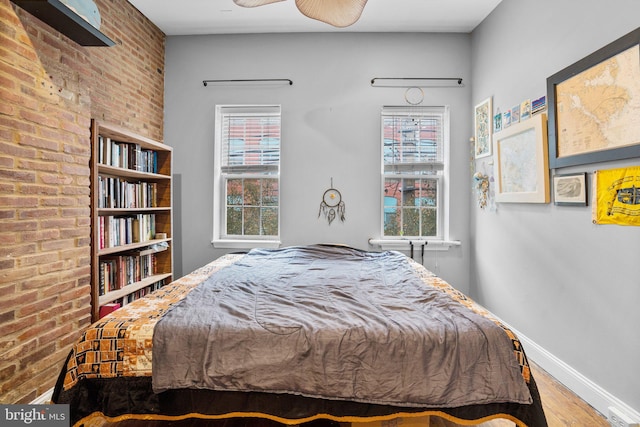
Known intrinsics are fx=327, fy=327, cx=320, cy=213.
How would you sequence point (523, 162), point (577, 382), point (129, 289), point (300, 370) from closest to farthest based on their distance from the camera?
point (300, 370) < point (577, 382) < point (523, 162) < point (129, 289)

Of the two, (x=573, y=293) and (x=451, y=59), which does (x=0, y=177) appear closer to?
(x=573, y=293)

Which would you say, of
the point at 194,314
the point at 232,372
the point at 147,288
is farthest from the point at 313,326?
the point at 147,288

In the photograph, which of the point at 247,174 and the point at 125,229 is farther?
the point at 247,174

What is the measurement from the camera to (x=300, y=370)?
50.6 inches

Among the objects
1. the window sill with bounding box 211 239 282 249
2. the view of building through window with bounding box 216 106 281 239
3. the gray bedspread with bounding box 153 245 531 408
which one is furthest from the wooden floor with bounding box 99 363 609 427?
the view of building through window with bounding box 216 106 281 239

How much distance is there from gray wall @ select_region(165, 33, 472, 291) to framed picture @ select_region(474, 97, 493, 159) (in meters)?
0.18

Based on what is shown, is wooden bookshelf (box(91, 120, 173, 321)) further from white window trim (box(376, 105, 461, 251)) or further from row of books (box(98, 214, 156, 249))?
white window trim (box(376, 105, 461, 251))

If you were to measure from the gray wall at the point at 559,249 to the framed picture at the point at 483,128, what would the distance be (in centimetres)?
10

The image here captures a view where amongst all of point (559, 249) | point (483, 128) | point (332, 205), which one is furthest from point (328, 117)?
point (559, 249)

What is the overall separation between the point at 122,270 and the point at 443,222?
3017 millimetres

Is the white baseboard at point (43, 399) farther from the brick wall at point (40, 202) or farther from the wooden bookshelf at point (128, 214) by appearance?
the wooden bookshelf at point (128, 214)

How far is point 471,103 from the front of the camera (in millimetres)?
3373

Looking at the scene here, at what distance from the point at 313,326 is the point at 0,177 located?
1.72 metres

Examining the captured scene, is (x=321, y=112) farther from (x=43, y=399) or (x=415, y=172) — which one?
(x=43, y=399)
